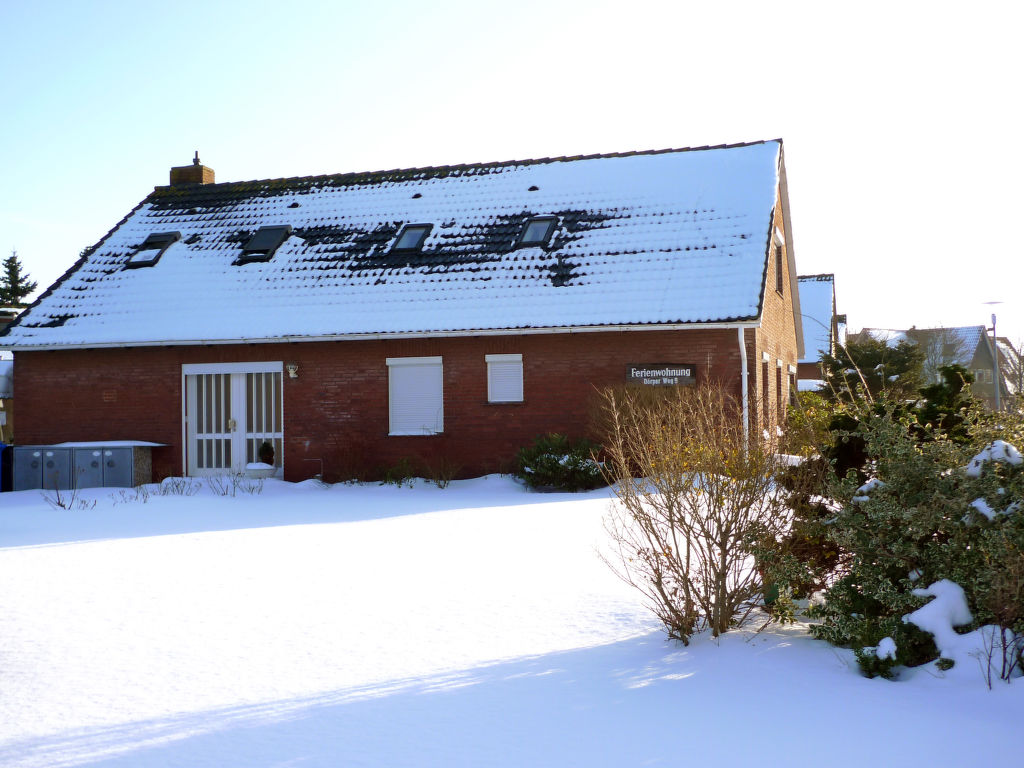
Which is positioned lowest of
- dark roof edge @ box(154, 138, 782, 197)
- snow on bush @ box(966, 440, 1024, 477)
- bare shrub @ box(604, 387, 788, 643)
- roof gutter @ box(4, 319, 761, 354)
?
bare shrub @ box(604, 387, 788, 643)

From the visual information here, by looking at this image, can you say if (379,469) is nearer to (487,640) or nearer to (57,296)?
(57,296)

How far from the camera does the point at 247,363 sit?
19750 mm

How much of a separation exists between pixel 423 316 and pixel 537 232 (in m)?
3.34

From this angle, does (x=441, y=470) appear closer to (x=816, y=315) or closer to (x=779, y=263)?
(x=779, y=263)

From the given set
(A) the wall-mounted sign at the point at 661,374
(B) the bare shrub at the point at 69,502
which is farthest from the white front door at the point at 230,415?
(A) the wall-mounted sign at the point at 661,374

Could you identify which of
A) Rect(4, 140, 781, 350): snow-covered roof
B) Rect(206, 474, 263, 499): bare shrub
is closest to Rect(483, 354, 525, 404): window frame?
Rect(4, 140, 781, 350): snow-covered roof

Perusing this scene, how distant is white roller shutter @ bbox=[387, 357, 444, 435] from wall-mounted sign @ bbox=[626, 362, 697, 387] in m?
3.71

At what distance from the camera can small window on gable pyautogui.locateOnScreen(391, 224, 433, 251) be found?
68.0 ft

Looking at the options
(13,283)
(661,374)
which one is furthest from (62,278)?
(13,283)

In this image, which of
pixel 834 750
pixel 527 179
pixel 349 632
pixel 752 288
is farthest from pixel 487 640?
pixel 527 179

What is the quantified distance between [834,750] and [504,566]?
482 cm

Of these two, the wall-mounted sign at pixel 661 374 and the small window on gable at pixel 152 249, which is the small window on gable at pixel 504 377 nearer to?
the wall-mounted sign at pixel 661 374

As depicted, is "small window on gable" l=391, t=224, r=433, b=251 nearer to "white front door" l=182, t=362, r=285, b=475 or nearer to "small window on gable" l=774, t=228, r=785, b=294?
"white front door" l=182, t=362, r=285, b=475

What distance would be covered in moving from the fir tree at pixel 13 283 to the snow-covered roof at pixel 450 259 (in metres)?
37.6
